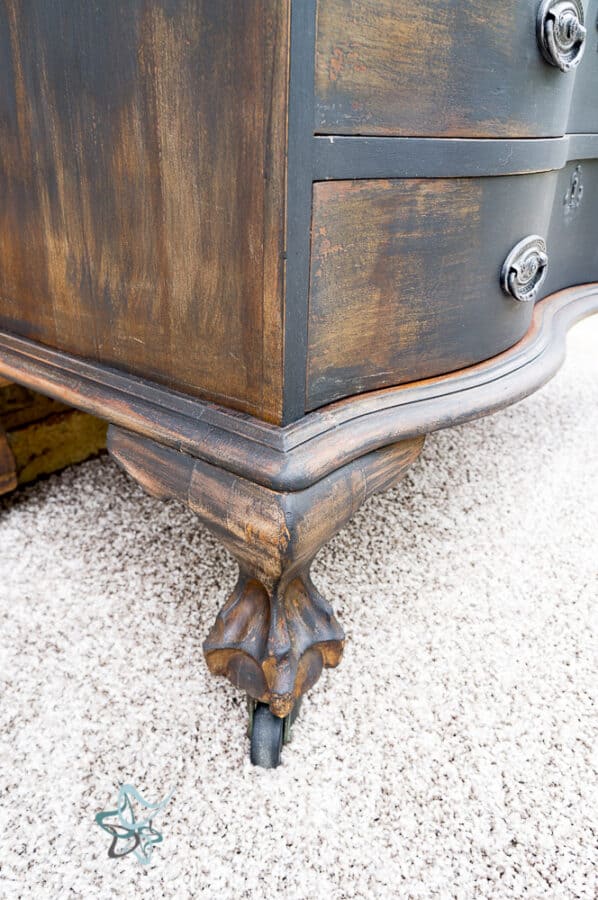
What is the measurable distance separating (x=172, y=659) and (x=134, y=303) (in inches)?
12.6

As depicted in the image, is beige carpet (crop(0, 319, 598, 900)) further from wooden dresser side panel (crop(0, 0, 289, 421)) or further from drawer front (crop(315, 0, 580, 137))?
drawer front (crop(315, 0, 580, 137))

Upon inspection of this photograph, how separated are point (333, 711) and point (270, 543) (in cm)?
21

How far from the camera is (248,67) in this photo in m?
0.38

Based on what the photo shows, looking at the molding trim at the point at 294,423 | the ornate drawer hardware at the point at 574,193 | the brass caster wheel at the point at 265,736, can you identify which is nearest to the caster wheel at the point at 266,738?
the brass caster wheel at the point at 265,736

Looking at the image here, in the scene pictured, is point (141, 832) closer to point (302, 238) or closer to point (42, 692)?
point (42, 692)

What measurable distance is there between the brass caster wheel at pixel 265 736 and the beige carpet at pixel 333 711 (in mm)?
10

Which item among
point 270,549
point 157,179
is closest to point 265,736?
point 270,549

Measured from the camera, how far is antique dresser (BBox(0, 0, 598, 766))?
405 millimetres

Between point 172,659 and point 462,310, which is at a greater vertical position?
point 462,310

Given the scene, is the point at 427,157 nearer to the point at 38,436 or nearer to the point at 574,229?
the point at 574,229

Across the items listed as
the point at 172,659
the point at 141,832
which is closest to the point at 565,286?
the point at 172,659

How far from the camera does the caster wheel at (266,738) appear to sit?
515 millimetres

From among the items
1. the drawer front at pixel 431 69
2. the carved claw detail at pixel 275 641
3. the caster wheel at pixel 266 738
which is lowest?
the caster wheel at pixel 266 738

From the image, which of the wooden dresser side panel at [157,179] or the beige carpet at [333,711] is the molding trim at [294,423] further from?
the beige carpet at [333,711]
